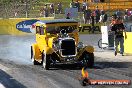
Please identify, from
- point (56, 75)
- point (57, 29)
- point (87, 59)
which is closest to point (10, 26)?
point (57, 29)

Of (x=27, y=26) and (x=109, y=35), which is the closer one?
(x=109, y=35)

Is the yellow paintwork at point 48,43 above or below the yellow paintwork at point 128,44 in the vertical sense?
above

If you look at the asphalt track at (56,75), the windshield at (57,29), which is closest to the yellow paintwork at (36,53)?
the asphalt track at (56,75)

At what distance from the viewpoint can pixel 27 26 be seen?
37344 mm

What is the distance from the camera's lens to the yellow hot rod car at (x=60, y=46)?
1545cm

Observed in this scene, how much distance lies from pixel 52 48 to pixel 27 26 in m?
22.0

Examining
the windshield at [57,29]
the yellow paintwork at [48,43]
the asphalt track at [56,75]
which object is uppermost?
the windshield at [57,29]

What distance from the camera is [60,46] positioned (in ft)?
50.7

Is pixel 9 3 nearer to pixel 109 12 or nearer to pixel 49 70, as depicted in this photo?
pixel 109 12

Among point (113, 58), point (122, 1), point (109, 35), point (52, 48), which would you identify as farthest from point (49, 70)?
point (122, 1)

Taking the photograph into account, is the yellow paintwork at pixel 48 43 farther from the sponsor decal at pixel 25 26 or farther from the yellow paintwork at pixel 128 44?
the sponsor decal at pixel 25 26

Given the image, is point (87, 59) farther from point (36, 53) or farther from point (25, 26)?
point (25, 26)

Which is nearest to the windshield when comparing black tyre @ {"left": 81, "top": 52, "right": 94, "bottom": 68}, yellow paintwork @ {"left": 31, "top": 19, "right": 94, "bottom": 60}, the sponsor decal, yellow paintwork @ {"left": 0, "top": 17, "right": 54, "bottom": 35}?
yellow paintwork @ {"left": 31, "top": 19, "right": 94, "bottom": 60}

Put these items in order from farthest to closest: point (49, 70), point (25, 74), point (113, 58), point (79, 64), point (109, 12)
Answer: point (109, 12) < point (113, 58) < point (79, 64) < point (49, 70) < point (25, 74)
